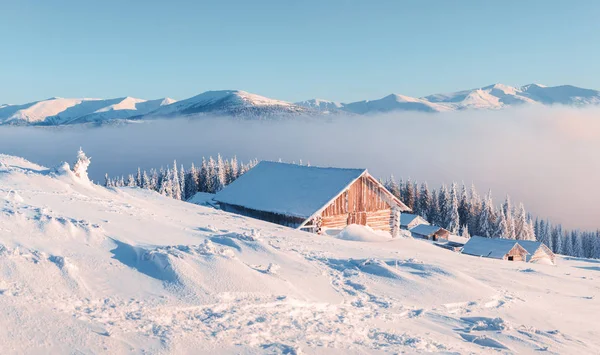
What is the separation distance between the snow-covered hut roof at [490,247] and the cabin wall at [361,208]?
21735 mm

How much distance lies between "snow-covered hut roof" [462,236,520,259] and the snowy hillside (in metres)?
35.6

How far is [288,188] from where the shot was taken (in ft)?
96.9

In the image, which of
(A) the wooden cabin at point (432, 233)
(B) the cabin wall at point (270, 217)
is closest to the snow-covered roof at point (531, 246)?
(A) the wooden cabin at point (432, 233)

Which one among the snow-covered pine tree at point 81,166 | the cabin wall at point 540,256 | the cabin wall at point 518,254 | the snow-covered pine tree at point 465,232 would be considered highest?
the snow-covered pine tree at point 81,166

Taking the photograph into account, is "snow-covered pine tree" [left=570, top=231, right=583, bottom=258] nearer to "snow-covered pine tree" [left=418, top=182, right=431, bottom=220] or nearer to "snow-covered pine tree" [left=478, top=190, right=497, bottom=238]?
"snow-covered pine tree" [left=478, top=190, right=497, bottom=238]

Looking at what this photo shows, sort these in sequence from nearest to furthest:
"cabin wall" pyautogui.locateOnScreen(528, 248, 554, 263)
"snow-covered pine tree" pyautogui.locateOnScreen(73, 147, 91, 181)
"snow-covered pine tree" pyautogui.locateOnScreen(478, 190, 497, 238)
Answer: "snow-covered pine tree" pyautogui.locateOnScreen(73, 147, 91, 181) < "cabin wall" pyautogui.locateOnScreen(528, 248, 554, 263) < "snow-covered pine tree" pyautogui.locateOnScreen(478, 190, 497, 238)

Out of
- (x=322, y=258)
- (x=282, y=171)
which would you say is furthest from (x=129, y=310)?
(x=282, y=171)

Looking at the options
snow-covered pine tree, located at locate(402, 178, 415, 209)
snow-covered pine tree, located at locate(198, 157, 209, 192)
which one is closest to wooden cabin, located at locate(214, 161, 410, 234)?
snow-covered pine tree, located at locate(198, 157, 209, 192)

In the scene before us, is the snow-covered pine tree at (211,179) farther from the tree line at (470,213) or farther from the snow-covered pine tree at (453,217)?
the snow-covered pine tree at (453,217)

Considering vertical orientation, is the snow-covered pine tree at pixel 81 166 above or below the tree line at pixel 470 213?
above

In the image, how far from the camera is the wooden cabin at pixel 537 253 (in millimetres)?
47406

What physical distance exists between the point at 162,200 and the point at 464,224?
85412mm

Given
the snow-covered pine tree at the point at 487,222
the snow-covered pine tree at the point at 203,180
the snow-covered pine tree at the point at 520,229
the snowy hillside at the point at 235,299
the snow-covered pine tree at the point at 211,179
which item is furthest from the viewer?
the snow-covered pine tree at the point at 203,180

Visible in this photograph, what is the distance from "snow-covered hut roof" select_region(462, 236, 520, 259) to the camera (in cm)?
4608
